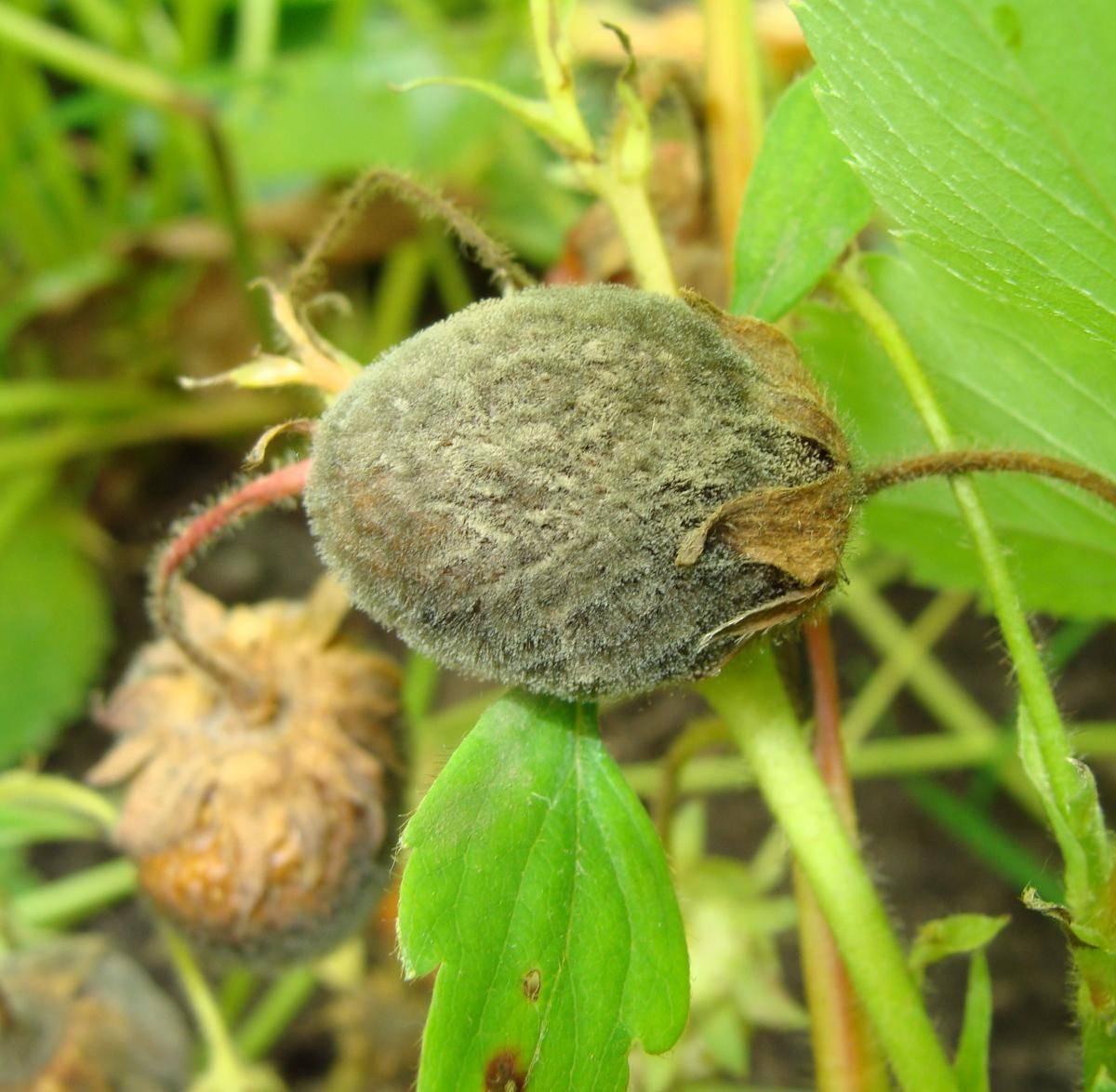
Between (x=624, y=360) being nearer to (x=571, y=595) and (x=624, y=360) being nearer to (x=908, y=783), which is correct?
(x=571, y=595)

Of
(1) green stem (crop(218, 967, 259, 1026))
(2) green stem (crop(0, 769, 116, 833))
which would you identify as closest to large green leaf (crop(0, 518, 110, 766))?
(1) green stem (crop(218, 967, 259, 1026))

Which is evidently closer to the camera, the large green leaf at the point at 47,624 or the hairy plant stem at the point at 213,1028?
the hairy plant stem at the point at 213,1028

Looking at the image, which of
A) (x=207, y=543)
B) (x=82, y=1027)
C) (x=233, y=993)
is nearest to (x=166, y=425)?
(x=233, y=993)

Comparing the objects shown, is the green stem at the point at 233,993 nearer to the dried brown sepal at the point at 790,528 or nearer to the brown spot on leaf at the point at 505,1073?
the brown spot on leaf at the point at 505,1073

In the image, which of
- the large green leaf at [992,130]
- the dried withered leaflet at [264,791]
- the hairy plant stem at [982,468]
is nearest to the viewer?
the large green leaf at [992,130]

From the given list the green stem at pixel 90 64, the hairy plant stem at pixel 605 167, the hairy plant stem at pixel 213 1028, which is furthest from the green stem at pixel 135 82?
the hairy plant stem at pixel 213 1028

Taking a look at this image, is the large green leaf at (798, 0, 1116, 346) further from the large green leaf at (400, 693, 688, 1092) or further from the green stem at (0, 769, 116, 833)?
the green stem at (0, 769, 116, 833)

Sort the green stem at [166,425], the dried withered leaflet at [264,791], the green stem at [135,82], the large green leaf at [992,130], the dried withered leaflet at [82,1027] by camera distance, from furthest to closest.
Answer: the green stem at [166,425], the green stem at [135,82], the dried withered leaflet at [82,1027], the dried withered leaflet at [264,791], the large green leaf at [992,130]

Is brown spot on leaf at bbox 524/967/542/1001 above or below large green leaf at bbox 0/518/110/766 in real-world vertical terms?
above
